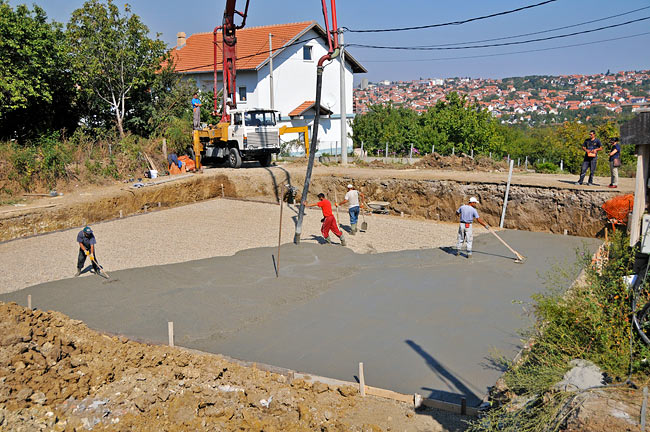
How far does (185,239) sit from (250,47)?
20413 millimetres

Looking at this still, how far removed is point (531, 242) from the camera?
15.1 meters

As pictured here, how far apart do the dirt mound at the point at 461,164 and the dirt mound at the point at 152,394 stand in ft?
55.7

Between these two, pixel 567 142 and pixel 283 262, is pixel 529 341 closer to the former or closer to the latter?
pixel 283 262

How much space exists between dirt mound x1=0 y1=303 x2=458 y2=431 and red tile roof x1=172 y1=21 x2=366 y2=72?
24.3 metres

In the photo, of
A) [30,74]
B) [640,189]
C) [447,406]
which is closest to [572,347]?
[447,406]

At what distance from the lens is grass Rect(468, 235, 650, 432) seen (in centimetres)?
542

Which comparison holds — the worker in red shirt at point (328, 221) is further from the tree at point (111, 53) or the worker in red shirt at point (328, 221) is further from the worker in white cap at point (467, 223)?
the tree at point (111, 53)

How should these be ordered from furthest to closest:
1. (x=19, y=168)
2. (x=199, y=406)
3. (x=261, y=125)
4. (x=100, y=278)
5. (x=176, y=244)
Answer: (x=261, y=125) < (x=19, y=168) < (x=176, y=244) < (x=100, y=278) < (x=199, y=406)

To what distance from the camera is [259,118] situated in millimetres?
22828

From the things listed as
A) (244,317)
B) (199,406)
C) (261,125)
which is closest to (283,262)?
(244,317)

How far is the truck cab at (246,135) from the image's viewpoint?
22.6m

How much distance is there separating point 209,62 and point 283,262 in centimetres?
2340

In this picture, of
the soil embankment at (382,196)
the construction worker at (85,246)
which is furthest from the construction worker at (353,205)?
the construction worker at (85,246)

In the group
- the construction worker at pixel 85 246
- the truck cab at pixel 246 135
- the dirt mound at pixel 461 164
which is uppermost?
the truck cab at pixel 246 135
